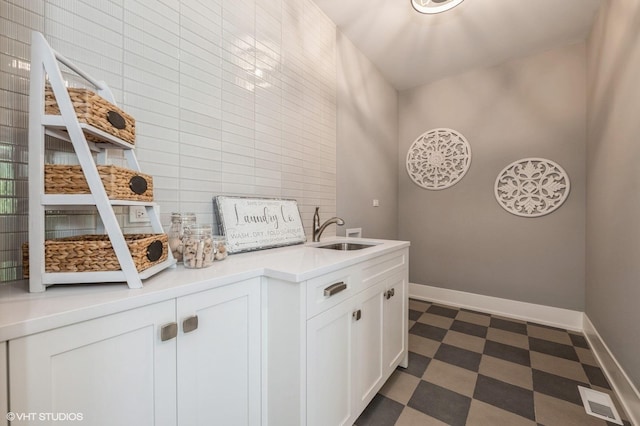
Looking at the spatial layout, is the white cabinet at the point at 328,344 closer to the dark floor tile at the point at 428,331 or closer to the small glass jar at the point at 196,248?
the small glass jar at the point at 196,248

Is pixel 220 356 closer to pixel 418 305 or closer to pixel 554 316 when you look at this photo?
pixel 418 305

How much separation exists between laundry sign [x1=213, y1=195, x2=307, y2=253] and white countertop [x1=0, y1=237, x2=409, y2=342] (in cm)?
23

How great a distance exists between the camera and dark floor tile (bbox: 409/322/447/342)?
7.24 ft

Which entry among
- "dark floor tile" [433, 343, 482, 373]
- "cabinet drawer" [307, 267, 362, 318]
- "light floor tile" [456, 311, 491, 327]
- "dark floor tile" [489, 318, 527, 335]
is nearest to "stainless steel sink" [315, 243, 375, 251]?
"cabinet drawer" [307, 267, 362, 318]

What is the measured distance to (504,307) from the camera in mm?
2662

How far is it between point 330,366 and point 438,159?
274 cm

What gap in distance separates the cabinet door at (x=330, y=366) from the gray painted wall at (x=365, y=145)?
1.07 meters

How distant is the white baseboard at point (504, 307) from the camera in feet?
7.81

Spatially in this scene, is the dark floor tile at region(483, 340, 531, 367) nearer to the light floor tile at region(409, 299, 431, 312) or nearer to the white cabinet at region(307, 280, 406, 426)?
the light floor tile at region(409, 299, 431, 312)

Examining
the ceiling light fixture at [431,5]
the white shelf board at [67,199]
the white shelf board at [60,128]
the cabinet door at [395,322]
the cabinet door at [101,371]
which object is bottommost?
the cabinet door at [395,322]

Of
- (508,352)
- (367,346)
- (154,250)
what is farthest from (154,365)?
(508,352)

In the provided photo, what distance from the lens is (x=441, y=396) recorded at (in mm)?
1486

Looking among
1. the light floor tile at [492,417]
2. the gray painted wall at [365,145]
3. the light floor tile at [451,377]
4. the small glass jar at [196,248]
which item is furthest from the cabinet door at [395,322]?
the small glass jar at [196,248]

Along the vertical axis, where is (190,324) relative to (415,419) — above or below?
above
